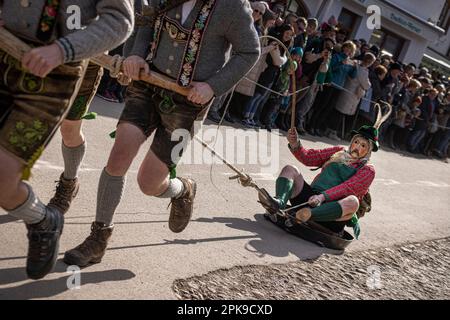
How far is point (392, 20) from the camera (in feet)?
68.2

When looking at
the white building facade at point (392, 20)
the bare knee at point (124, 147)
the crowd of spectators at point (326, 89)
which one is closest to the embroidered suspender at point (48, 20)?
the bare knee at point (124, 147)

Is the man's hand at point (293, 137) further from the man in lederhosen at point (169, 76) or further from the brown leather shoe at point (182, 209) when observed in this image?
the man in lederhosen at point (169, 76)

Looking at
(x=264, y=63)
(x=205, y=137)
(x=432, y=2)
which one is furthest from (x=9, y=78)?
(x=432, y=2)

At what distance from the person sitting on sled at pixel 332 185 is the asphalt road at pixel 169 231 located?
31 cm

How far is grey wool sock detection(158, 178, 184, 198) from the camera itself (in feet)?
12.0

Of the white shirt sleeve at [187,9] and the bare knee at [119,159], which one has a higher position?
the white shirt sleeve at [187,9]

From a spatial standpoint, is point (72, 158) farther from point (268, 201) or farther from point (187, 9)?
point (268, 201)

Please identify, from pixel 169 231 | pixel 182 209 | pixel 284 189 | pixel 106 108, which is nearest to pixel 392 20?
pixel 106 108

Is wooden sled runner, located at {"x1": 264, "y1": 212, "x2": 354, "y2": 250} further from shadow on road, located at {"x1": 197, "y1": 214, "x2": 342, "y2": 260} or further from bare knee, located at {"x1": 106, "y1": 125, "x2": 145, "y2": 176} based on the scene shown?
bare knee, located at {"x1": 106, "y1": 125, "x2": 145, "y2": 176}

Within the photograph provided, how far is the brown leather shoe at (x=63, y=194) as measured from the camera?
12.3 feet

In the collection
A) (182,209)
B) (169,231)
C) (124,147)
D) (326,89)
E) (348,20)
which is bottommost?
(169,231)

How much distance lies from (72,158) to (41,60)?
58.4 inches

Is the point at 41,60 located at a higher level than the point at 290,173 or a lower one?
higher

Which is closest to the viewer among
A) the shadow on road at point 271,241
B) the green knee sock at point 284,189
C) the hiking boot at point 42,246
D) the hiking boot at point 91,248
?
the hiking boot at point 42,246
